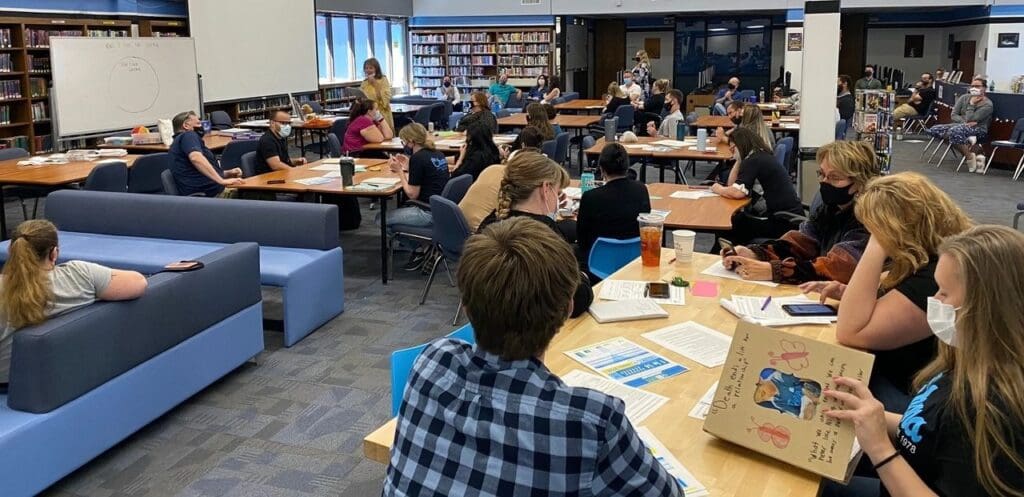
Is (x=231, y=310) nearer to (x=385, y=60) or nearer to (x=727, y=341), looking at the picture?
(x=727, y=341)

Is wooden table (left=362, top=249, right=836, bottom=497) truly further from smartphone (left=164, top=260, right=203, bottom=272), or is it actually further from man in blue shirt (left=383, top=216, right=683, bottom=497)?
smartphone (left=164, top=260, right=203, bottom=272)

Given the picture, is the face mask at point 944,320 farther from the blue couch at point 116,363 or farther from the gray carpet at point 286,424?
the blue couch at point 116,363

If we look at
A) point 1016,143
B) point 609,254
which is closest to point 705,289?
point 609,254

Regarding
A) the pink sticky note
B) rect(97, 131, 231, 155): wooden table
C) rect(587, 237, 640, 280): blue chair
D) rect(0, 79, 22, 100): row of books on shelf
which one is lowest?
rect(587, 237, 640, 280): blue chair

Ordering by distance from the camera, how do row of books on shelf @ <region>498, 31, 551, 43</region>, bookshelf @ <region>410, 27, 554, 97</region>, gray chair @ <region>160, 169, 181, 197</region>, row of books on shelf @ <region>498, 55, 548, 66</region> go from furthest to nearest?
row of books on shelf @ <region>498, 55, 548, 66</region> < bookshelf @ <region>410, 27, 554, 97</region> < row of books on shelf @ <region>498, 31, 551, 43</region> < gray chair @ <region>160, 169, 181, 197</region>

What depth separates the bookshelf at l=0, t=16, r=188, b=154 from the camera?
32.6ft

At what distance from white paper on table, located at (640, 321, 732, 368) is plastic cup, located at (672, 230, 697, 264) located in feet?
2.57

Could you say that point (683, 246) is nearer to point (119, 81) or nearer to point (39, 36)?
point (119, 81)

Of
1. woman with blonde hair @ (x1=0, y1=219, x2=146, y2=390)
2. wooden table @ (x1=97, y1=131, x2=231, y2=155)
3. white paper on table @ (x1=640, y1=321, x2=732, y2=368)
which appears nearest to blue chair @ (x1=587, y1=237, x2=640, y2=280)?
white paper on table @ (x1=640, y1=321, x2=732, y2=368)

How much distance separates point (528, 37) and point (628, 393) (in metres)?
18.1

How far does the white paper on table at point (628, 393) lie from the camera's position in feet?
7.34

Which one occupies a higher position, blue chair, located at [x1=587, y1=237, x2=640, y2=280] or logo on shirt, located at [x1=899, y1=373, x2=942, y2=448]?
logo on shirt, located at [x1=899, y1=373, x2=942, y2=448]

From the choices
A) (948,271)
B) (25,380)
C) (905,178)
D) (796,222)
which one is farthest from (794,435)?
(796,222)

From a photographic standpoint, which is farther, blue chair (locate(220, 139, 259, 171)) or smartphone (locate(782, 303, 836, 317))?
blue chair (locate(220, 139, 259, 171))
